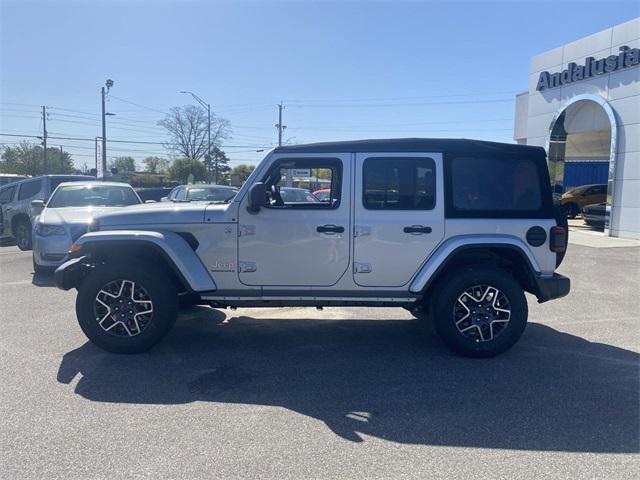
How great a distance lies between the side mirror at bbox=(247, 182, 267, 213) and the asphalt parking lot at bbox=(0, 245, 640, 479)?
1.52 metres

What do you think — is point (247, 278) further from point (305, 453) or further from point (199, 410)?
point (305, 453)

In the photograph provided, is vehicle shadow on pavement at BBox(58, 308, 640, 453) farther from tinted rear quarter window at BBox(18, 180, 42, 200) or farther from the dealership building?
the dealership building

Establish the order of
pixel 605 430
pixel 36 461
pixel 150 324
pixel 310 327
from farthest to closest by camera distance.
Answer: pixel 310 327 → pixel 150 324 → pixel 605 430 → pixel 36 461

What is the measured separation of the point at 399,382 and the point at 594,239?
13.7 m

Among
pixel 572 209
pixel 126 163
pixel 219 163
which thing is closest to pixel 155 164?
pixel 126 163

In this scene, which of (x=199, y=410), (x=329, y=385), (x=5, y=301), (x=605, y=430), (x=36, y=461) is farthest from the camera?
(x=5, y=301)

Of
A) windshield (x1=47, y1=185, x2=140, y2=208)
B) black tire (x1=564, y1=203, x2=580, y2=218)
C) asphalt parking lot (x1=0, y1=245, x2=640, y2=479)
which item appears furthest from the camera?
black tire (x1=564, y1=203, x2=580, y2=218)

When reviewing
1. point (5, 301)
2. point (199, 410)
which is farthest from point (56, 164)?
point (199, 410)

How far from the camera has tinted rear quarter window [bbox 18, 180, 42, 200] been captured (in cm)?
1344

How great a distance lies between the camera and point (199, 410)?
3.92 meters

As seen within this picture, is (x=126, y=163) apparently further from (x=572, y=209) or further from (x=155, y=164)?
(x=572, y=209)

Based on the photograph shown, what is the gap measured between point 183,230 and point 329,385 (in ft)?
6.82

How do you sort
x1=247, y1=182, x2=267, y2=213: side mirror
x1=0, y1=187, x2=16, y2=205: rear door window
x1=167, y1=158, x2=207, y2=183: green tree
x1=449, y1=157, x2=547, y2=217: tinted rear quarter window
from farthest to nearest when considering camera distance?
1. x1=167, y1=158, x2=207, y2=183: green tree
2. x1=0, y1=187, x2=16, y2=205: rear door window
3. x1=449, y1=157, x2=547, y2=217: tinted rear quarter window
4. x1=247, y1=182, x2=267, y2=213: side mirror

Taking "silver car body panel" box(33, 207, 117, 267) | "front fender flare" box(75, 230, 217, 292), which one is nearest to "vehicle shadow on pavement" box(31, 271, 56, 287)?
"silver car body panel" box(33, 207, 117, 267)
